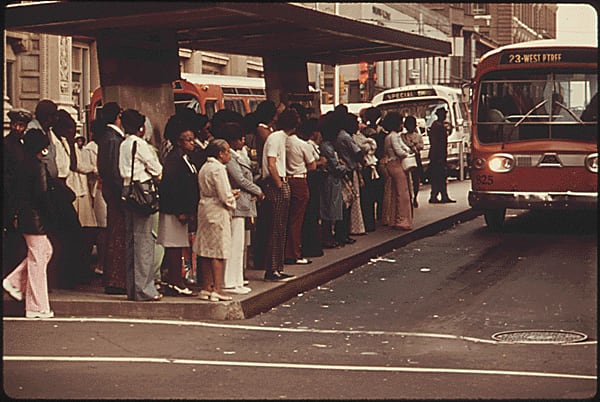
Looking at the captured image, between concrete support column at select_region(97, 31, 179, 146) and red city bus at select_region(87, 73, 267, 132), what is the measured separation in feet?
35.7

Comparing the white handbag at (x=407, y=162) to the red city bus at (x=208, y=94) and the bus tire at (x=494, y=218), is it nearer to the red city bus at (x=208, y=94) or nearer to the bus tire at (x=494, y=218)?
the bus tire at (x=494, y=218)

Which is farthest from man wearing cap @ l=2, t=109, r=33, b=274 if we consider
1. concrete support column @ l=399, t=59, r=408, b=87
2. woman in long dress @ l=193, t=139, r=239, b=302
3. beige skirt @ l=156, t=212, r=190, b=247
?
concrete support column @ l=399, t=59, r=408, b=87

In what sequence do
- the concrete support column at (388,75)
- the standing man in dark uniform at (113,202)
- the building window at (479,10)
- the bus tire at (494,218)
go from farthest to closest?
the building window at (479,10)
the concrete support column at (388,75)
the bus tire at (494,218)
the standing man in dark uniform at (113,202)

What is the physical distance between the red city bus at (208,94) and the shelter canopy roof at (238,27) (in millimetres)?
6826

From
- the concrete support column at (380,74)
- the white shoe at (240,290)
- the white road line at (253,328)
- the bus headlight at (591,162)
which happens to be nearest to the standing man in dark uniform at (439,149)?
the bus headlight at (591,162)

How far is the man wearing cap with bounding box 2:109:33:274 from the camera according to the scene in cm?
1202

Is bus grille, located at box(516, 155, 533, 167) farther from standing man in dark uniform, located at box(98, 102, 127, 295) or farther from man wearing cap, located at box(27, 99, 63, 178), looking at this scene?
standing man in dark uniform, located at box(98, 102, 127, 295)

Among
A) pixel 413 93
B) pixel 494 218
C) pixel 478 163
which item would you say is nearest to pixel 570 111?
pixel 478 163

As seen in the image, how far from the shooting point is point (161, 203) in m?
12.6

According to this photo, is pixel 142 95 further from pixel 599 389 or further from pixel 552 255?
pixel 599 389

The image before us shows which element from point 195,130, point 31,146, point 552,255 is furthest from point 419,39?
point 31,146

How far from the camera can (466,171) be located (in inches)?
1581

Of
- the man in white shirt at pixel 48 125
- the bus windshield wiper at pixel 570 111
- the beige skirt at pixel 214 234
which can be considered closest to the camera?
the beige skirt at pixel 214 234

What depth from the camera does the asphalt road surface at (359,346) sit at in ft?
28.8
